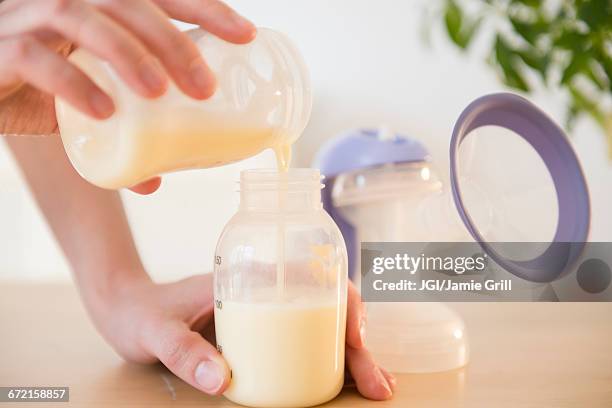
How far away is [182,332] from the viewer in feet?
2.04

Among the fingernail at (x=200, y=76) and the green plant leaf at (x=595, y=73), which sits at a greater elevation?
the fingernail at (x=200, y=76)

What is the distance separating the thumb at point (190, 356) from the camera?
0.58 meters

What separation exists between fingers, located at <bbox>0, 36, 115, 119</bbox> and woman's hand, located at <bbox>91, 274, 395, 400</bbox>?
0.23 m

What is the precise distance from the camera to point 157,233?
212 centimetres

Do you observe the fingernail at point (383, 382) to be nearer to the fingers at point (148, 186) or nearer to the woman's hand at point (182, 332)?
the woman's hand at point (182, 332)

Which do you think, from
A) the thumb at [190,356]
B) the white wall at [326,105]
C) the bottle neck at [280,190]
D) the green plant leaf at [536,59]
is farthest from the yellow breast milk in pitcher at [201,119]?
the white wall at [326,105]

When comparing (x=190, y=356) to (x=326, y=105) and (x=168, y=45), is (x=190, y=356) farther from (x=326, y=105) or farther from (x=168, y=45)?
(x=326, y=105)

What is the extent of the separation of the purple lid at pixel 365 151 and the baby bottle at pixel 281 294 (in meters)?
0.66

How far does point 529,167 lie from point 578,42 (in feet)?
0.94

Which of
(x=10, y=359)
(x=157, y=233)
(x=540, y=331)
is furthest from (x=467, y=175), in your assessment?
(x=157, y=233)

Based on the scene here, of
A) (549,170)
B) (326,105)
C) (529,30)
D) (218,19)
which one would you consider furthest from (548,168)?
(326,105)

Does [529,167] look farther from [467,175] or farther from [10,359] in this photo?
[10,359]

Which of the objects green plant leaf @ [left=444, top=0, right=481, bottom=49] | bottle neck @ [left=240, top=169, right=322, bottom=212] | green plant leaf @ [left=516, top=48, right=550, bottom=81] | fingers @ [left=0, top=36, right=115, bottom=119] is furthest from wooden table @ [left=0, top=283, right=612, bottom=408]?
green plant leaf @ [left=444, top=0, right=481, bottom=49]

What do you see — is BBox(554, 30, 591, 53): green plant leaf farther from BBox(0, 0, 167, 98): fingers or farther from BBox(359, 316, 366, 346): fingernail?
BBox(0, 0, 167, 98): fingers
